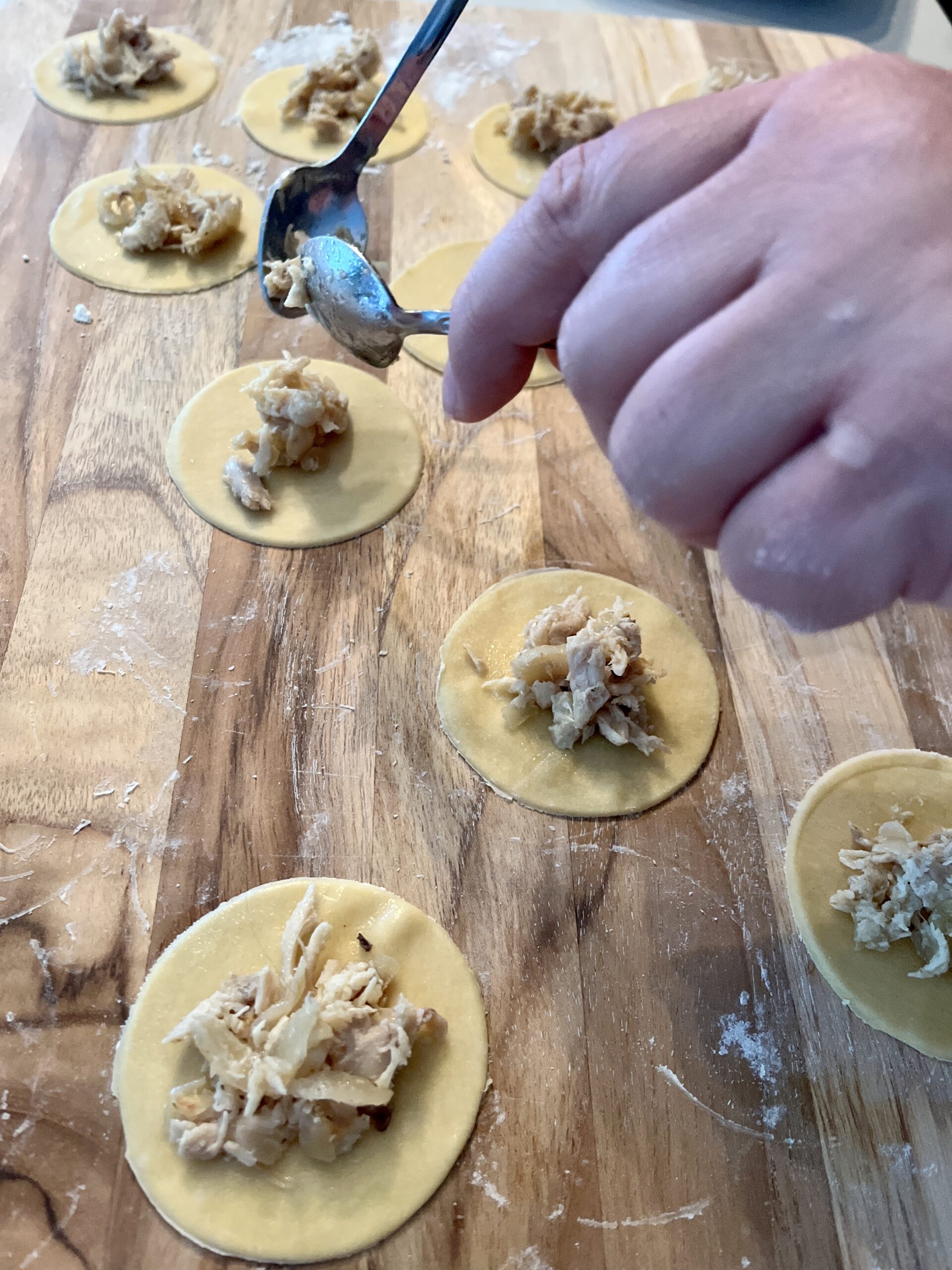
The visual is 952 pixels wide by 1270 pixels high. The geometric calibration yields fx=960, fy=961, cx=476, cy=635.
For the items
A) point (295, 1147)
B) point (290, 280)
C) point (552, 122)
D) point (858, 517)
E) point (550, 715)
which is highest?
point (858, 517)

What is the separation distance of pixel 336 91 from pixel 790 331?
4.46 feet

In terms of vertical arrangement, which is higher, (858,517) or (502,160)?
(858,517)

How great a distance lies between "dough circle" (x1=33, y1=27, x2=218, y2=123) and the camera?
1507 mm

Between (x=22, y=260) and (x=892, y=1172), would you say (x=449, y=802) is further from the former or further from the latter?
(x=22, y=260)

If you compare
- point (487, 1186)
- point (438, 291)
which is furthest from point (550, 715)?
point (438, 291)

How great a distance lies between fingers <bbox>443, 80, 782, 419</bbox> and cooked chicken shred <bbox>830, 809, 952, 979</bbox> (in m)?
0.57

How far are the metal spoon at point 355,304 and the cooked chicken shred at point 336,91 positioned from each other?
0.54 meters

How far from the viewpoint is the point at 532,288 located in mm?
645

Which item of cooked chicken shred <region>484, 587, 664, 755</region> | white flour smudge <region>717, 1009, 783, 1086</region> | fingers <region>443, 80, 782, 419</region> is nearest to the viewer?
fingers <region>443, 80, 782, 419</region>

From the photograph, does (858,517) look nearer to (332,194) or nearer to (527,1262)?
(527,1262)

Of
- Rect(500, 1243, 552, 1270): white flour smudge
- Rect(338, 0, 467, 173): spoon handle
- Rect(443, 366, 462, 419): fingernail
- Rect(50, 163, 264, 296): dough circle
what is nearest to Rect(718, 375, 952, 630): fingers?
Rect(443, 366, 462, 419): fingernail

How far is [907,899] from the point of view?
34.4 inches

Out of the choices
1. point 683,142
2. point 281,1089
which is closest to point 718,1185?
point 281,1089

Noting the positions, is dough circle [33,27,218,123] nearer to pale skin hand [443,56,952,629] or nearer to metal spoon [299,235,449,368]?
metal spoon [299,235,449,368]
